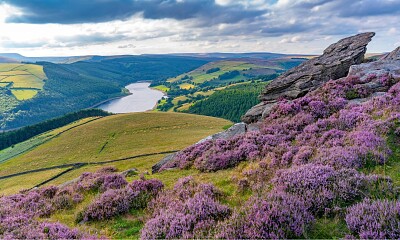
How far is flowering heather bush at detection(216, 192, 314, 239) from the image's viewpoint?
740 centimetres

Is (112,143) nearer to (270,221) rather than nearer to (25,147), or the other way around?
(25,147)

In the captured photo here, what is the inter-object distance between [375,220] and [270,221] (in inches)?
102

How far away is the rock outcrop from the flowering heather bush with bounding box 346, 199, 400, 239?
20.2 m

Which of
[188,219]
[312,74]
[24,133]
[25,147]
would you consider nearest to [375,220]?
[188,219]

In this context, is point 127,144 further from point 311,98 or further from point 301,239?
point 301,239

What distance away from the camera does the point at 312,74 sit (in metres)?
30.5

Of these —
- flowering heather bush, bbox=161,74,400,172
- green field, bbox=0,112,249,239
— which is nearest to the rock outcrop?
flowering heather bush, bbox=161,74,400,172

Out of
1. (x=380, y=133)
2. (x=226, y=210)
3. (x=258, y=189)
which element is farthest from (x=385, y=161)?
(x=226, y=210)

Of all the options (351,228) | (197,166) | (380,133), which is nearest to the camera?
(351,228)

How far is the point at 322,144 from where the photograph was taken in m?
14.9

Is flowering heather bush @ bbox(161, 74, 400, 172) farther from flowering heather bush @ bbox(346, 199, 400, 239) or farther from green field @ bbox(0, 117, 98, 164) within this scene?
green field @ bbox(0, 117, 98, 164)

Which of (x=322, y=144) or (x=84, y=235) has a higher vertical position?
(x=322, y=144)

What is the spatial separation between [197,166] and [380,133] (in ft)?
35.5

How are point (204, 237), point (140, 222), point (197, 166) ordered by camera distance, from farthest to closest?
point (197, 166), point (140, 222), point (204, 237)
